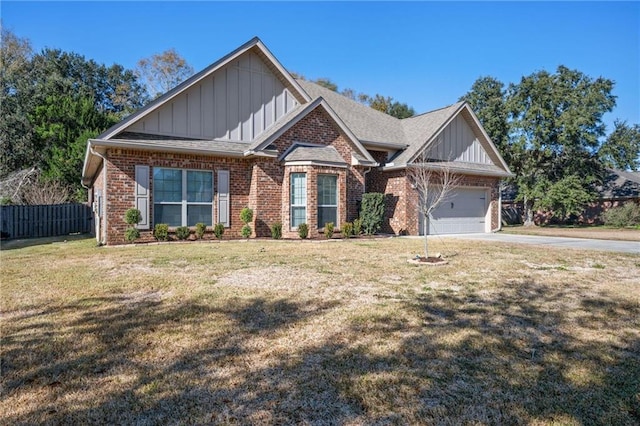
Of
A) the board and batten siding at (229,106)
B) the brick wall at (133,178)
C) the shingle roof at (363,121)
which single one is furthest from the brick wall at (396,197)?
the brick wall at (133,178)

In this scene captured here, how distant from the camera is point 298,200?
44.7ft

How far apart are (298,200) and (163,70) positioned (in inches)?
1187

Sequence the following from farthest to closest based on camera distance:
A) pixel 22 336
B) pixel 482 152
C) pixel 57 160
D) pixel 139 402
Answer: pixel 57 160, pixel 482 152, pixel 22 336, pixel 139 402

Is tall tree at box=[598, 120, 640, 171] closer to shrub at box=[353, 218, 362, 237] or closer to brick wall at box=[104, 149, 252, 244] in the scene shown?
shrub at box=[353, 218, 362, 237]

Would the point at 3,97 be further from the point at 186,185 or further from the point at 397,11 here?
the point at 397,11

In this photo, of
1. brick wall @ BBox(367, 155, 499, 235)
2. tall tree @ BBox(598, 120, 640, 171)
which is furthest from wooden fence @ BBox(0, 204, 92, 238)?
tall tree @ BBox(598, 120, 640, 171)

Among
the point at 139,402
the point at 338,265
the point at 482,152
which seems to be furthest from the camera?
the point at 482,152

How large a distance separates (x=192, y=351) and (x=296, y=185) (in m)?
10.3

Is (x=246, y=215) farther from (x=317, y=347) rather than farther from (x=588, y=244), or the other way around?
(x=588, y=244)

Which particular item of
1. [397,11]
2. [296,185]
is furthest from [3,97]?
[397,11]

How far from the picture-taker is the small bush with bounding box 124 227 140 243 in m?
11.6

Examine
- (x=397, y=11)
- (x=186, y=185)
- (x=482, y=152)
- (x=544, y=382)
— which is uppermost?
(x=397, y=11)

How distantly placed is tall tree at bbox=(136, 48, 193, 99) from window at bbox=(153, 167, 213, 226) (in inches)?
1081

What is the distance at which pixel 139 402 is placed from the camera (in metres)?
2.65
